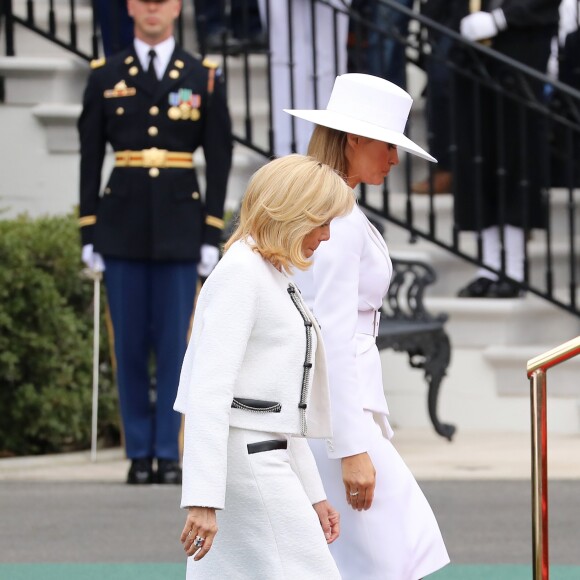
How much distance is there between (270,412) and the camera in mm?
3799

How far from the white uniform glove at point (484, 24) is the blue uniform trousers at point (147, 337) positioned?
3250mm

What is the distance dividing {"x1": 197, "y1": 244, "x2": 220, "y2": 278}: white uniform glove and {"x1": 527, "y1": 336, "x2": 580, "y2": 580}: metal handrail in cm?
345

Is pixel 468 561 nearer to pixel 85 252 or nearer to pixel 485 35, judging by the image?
pixel 85 252

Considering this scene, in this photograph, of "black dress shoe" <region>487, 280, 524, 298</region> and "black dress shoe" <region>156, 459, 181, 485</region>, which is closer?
"black dress shoe" <region>156, 459, 181, 485</region>

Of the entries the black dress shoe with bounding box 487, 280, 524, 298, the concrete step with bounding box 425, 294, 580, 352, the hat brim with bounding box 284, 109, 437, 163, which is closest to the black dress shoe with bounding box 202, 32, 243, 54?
the concrete step with bounding box 425, 294, 580, 352

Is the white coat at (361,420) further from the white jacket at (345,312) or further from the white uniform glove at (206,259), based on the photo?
the white uniform glove at (206,259)

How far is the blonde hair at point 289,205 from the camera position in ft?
12.4

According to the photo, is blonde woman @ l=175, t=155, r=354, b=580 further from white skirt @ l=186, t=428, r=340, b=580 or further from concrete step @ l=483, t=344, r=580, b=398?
concrete step @ l=483, t=344, r=580, b=398

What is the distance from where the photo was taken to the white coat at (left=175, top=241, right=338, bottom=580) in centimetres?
371

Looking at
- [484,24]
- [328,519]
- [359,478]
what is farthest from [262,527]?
[484,24]

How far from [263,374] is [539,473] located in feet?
2.97

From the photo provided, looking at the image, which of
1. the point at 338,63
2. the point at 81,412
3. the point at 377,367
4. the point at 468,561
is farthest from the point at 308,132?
the point at 377,367

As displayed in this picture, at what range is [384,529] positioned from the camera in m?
4.34

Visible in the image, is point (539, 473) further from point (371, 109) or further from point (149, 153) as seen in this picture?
point (149, 153)
